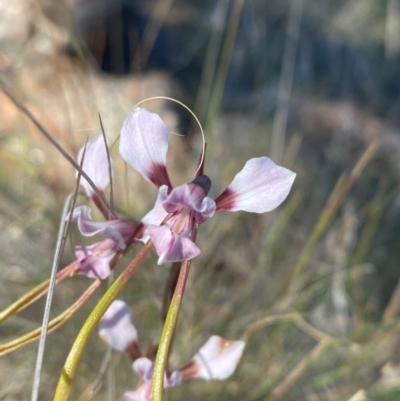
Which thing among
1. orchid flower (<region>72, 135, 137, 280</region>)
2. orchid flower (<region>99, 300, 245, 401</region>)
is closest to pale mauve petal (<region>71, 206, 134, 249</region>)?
orchid flower (<region>72, 135, 137, 280</region>)

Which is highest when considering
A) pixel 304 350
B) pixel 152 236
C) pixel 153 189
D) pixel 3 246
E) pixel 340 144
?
pixel 340 144

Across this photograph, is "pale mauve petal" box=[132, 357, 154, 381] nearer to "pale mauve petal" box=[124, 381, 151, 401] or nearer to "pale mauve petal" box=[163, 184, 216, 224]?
"pale mauve petal" box=[124, 381, 151, 401]

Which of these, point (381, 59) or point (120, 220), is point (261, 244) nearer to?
point (120, 220)

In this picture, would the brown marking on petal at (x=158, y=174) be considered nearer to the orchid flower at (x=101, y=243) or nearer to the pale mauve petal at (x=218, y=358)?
the orchid flower at (x=101, y=243)

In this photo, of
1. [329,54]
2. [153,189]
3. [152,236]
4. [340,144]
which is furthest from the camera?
[329,54]

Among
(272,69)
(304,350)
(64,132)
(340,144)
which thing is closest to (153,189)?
(64,132)

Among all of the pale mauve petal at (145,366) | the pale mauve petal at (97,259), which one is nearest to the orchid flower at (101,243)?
the pale mauve petal at (97,259)

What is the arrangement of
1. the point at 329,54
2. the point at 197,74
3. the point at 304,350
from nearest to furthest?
the point at 304,350 < the point at 197,74 < the point at 329,54
